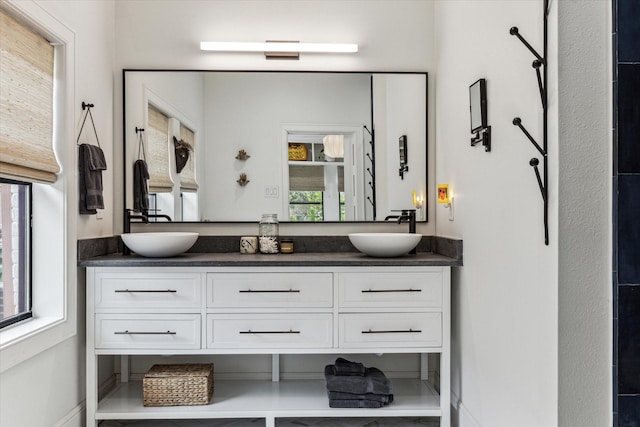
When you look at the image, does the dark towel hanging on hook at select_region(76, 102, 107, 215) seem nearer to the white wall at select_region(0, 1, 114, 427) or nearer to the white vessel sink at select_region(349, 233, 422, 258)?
the white wall at select_region(0, 1, 114, 427)

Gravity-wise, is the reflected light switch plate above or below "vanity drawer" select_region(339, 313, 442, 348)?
above

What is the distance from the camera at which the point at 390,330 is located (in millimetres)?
2289

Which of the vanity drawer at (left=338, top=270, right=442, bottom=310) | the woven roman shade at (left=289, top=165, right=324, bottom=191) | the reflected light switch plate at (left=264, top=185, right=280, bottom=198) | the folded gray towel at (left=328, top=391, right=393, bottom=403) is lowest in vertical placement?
the folded gray towel at (left=328, top=391, right=393, bottom=403)

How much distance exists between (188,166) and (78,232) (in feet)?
2.43

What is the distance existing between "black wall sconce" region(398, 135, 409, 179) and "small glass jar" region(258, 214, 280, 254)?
0.81 m

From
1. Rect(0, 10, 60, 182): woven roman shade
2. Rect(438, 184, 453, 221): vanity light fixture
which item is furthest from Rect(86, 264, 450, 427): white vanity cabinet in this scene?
Rect(0, 10, 60, 182): woven roman shade

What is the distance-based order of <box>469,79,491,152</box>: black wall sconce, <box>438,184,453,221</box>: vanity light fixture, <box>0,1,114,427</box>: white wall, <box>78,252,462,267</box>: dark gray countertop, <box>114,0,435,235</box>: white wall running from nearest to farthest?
<box>0,1,114,427</box>: white wall, <box>469,79,491,152</box>: black wall sconce, <box>78,252,462,267</box>: dark gray countertop, <box>438,184,453,221</box>: vanity light fixture, <box>114,0,435,235</box>: white wall

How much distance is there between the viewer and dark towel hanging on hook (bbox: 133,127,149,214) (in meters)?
2.74

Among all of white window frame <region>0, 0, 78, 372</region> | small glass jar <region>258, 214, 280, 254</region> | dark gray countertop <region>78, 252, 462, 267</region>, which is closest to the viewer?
white window frame <region>0, 0, 78, 372</region>

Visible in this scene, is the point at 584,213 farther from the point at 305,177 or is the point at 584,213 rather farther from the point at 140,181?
the point at 140,181

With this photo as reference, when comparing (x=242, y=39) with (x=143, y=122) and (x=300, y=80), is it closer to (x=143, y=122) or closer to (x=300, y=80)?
(x=300, y=80)

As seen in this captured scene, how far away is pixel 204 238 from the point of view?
9.16ft

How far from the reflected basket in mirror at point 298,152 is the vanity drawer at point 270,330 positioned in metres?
0.99

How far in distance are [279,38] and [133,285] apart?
5.44ft
